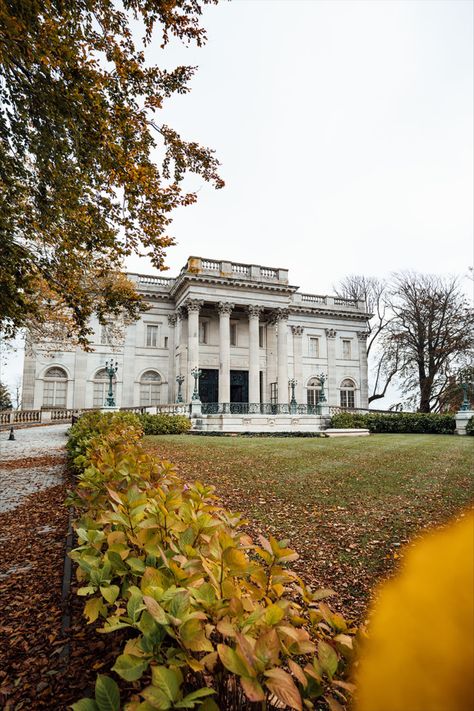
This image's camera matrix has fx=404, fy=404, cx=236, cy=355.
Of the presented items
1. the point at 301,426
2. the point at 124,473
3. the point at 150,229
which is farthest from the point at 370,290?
the point at 124,473

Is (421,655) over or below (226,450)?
over

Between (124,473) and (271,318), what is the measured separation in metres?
33.6

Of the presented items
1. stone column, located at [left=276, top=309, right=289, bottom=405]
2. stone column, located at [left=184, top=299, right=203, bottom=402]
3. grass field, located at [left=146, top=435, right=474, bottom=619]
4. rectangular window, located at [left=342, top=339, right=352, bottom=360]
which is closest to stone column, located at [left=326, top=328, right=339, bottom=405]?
rectangular window, located at [left=342, top=339, right=352, bottom=360]

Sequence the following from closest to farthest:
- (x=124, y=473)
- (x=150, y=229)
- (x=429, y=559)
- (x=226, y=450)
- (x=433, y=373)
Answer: (x=429, y=559), (x=124, y=473), (x=150, y=229), (x=226, y=450), (x=433, y=373)

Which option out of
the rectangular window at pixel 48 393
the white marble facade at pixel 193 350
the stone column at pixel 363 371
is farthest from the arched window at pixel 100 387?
the stone column at pixel 363 371

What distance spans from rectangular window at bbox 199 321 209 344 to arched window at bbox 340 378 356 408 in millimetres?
15349

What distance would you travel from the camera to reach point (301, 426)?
2898 centimetres

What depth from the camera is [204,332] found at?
35031mm

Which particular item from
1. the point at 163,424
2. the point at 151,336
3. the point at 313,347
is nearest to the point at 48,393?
the point at 151,336

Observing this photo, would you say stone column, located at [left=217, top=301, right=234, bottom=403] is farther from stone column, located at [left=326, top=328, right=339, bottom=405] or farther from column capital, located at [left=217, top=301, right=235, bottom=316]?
stone column, located at [left=326, top=328, right=339, bottom=405]

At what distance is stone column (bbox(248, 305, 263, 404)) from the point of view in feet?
107

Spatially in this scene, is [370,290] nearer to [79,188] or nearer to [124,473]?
[79,188]

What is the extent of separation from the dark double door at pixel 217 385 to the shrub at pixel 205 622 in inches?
1233

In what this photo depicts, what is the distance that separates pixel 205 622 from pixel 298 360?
38.7 meters
